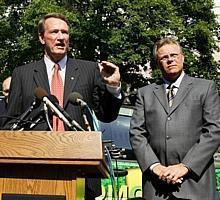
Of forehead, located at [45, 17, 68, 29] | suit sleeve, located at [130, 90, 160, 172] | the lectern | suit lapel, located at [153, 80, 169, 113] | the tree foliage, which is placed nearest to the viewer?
the lectern

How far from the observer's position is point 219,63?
103 feet

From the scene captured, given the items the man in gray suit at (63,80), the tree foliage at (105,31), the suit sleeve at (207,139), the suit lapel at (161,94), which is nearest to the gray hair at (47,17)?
the man in gray suit at (63,80)

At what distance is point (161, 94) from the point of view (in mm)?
4066

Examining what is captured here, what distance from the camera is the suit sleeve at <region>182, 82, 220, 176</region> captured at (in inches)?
149

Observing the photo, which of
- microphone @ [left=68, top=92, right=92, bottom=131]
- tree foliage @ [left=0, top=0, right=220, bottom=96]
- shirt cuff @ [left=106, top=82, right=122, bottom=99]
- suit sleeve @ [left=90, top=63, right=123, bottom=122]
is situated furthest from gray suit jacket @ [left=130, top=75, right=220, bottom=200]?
tree foliage @ [left=0, top=0, right=220, bottom=96]

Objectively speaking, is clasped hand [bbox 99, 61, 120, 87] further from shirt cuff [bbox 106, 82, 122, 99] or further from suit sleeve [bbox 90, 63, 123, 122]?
suit sleeve [bbox 90, 63, 123, 122]

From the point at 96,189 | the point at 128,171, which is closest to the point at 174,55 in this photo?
the point at 96,189

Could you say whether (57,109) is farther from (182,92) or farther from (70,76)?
(182,92)

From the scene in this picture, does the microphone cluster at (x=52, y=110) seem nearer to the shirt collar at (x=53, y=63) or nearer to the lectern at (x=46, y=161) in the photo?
the lectern at (x=46, y=161)

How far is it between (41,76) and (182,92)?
3.10 feet

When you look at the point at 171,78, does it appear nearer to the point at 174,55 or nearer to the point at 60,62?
the point at 174,55

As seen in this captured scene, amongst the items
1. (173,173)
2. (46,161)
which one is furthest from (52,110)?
(173,173)

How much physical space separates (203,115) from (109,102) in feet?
2.29

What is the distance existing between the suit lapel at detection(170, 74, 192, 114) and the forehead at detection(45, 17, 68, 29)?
0.86 metres
